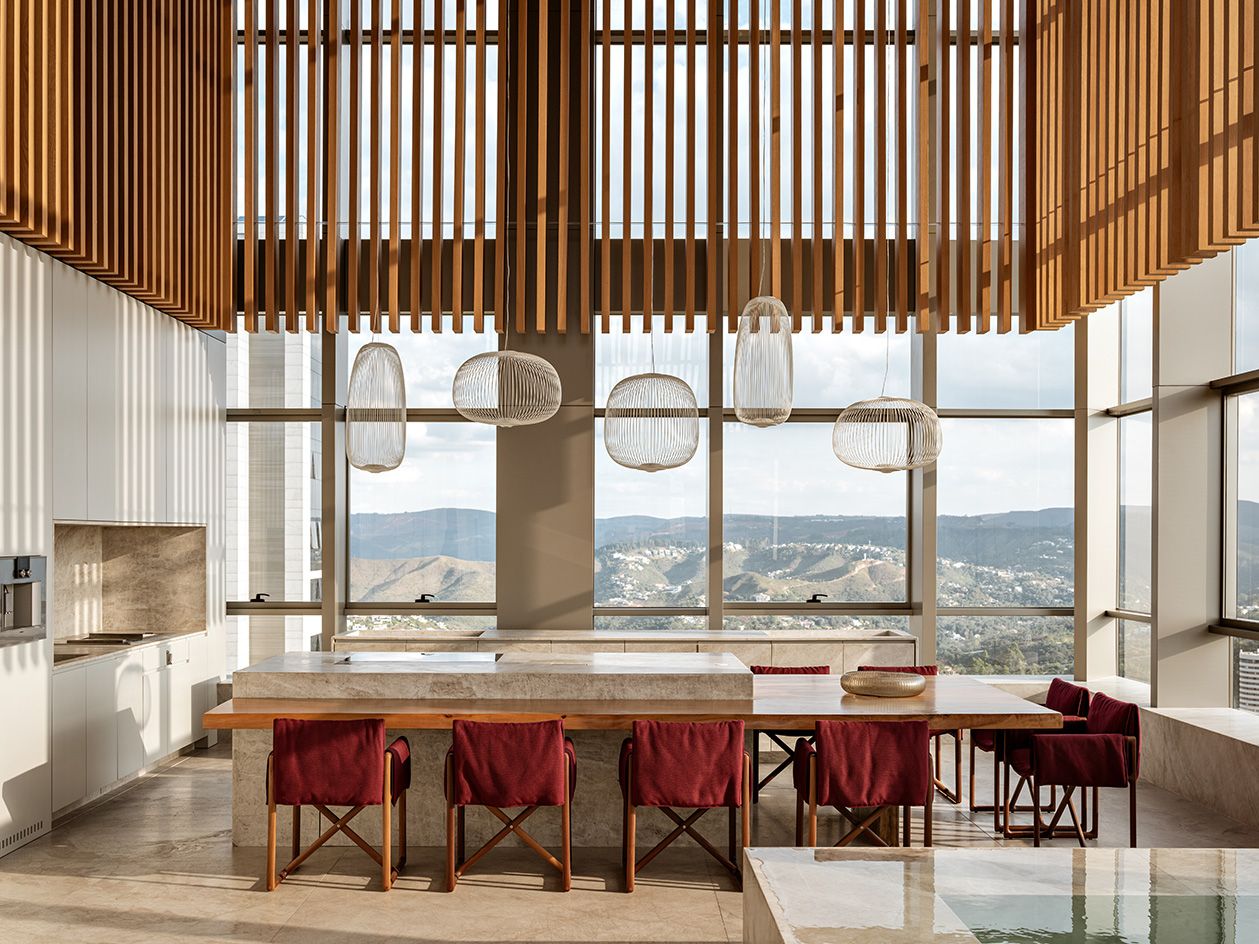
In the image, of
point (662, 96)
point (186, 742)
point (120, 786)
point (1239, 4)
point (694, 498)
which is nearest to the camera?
point (1239, 4)

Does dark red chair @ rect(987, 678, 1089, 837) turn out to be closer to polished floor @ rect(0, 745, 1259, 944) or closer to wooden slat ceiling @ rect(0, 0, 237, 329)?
polished floor @ rect(0, 745, 1259, 944)

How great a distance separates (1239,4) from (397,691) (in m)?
5.40

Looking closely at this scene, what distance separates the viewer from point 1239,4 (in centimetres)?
506

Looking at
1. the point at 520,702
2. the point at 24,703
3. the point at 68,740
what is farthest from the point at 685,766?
the point at 68,740

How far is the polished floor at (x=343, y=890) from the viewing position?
479cm

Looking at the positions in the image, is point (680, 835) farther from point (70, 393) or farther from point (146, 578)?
point (146, 578)

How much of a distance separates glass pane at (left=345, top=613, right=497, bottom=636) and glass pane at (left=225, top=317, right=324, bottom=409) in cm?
190

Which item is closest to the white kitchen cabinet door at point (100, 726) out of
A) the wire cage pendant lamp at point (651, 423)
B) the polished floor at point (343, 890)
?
the polished floor at point (343, 890)

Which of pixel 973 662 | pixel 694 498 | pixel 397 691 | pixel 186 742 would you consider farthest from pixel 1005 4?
pixel 186 742

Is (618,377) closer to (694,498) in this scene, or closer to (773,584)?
(694,498)

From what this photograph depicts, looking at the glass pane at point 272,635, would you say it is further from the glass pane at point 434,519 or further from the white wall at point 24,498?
the white wall at point 24,498

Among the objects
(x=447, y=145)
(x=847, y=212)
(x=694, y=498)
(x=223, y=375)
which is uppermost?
(x=447, y=145)

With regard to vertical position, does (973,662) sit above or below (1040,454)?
below

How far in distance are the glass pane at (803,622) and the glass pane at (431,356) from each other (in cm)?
308
